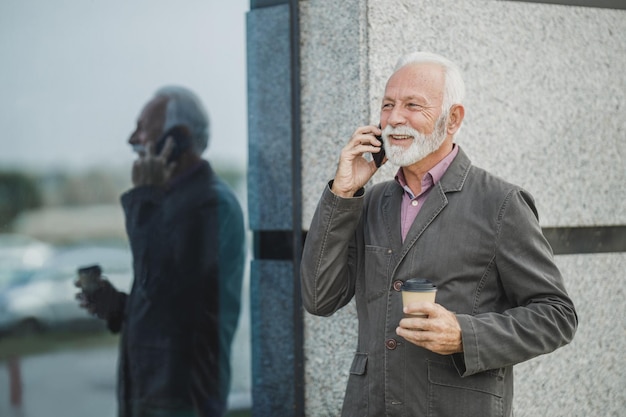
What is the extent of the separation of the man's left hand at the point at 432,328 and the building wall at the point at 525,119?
1209 mm

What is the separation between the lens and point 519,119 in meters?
3.86

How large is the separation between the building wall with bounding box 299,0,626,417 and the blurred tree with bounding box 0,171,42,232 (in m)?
1.17

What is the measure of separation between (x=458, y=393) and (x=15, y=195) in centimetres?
203

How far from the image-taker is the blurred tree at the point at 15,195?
3488mm

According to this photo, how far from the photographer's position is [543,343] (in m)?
2.50

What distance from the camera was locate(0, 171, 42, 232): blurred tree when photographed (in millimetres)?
3488

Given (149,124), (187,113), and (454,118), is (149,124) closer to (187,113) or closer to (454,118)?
(187,113)

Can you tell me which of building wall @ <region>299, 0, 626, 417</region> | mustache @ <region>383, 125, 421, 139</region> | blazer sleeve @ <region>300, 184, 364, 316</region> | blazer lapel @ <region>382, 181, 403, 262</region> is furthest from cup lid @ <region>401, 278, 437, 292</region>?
building wall @ <region>299, 0, 626, 417</region>

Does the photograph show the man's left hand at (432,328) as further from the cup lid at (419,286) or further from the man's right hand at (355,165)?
the man's right hand at (355,165)

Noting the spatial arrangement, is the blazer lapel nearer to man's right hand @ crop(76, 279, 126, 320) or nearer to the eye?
the eye

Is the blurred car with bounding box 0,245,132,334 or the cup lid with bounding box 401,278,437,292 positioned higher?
the cup lid with bounding box 401,278,437,292

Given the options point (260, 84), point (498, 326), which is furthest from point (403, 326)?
point (260, 84)

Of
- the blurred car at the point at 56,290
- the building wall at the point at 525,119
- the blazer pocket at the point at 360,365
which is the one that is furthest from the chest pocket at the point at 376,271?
the blurred car at the point at 56,290

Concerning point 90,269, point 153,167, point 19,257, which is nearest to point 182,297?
point 90,269
